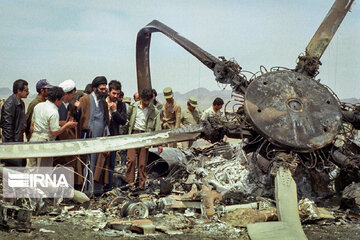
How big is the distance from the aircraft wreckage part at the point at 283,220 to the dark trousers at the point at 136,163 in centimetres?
293

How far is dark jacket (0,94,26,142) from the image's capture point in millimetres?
6883

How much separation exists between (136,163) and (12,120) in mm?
2172

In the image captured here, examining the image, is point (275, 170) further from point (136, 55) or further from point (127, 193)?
point (136, 55)

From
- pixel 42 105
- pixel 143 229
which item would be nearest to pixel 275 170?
pixel 143 229

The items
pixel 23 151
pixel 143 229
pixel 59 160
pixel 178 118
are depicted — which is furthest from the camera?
pixel 178 118

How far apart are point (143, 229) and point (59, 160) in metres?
2.56

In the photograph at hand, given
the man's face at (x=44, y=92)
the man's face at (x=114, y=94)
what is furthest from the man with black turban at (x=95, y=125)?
the man's face at (x=44, y=92)

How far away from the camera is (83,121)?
7418 mm

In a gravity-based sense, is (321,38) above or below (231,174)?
above

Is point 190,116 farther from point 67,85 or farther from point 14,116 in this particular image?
point 14,116

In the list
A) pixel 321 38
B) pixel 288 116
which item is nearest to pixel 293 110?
pixel 288 116

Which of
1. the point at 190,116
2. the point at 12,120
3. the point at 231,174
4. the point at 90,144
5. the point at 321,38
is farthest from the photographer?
the point at 190,116

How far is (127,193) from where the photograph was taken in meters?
7.33

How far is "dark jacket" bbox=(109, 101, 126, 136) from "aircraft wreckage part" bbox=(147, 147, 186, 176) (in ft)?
2.81
